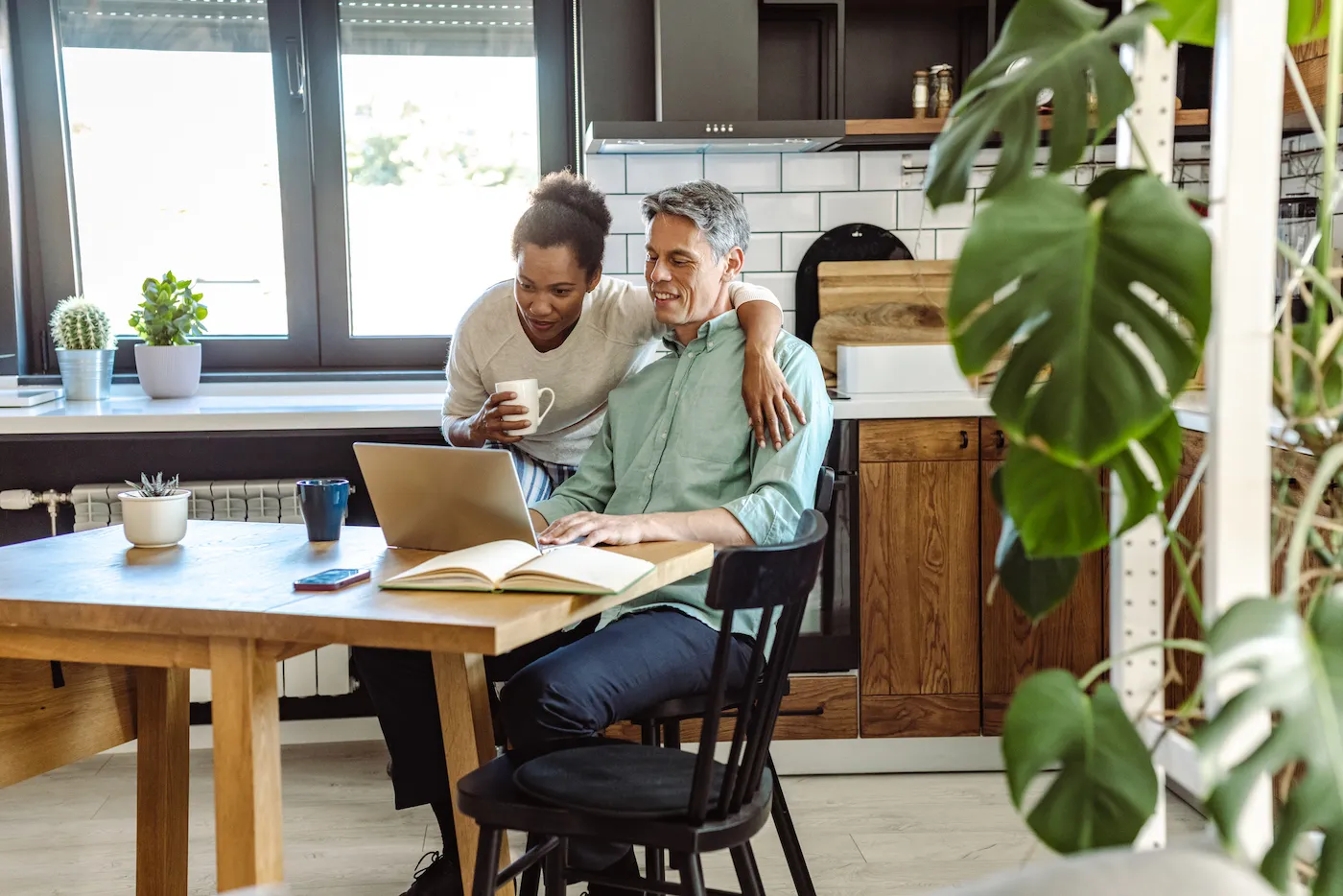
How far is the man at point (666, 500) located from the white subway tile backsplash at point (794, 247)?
115cm

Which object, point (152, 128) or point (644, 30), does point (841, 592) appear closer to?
point (644, 30)

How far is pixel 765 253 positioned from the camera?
359cm

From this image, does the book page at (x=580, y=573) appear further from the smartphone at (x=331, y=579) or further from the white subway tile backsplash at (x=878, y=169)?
the white subway tile backsplash at (x=878, y=169)

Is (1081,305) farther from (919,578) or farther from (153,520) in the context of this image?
(919,578)

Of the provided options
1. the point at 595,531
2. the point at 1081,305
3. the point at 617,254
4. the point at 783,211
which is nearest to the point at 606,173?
the point at 617,254

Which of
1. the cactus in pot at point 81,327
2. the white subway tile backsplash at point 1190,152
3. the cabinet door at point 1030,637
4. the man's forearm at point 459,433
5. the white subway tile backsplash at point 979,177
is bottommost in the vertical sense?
the cabinet door at point 1030,637

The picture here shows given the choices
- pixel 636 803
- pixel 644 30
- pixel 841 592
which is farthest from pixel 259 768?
pixel 644 30

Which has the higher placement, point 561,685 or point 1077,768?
point 1077,768

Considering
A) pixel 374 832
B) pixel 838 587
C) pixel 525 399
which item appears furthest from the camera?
pixel 838 587

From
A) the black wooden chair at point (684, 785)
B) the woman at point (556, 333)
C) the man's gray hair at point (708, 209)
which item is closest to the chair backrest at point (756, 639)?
the black wooden chair at point (684, 785)

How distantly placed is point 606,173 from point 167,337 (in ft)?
4.24

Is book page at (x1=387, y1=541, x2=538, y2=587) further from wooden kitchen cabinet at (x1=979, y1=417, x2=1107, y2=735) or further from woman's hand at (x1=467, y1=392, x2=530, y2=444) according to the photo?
wooden kitchen cabinet at (x1=979, y1=417, x2=1107, y2=735)

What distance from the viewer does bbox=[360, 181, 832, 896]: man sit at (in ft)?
6.31

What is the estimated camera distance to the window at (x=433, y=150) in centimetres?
361
